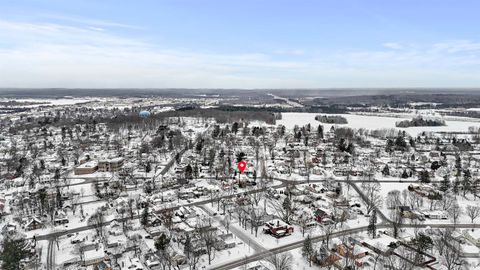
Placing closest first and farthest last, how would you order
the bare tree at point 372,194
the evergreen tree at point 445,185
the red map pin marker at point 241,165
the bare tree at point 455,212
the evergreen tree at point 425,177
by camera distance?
1. the bare tree at point 455,212
2. the bare tree at point 372,194
3. the evergreen tree at point 445,185
4. the evergreen tree at point 425,177
5. the red map pin marker at point 241,165

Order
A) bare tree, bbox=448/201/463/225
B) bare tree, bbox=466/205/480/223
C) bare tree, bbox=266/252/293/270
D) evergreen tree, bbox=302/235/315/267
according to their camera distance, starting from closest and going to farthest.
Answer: bare tree, bbox=266/252/293/270 < evergreen tree, bbox=302/235/315/267 < bare tree, bbox=448/201/463/225 < bare tree, bbox=466/205/480/223

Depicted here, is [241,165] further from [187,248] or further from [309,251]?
[309,251]

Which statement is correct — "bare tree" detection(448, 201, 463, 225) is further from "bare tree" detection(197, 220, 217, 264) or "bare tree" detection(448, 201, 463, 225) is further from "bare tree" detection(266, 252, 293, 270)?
"bare tree" detection(197, 220, 217, 264)

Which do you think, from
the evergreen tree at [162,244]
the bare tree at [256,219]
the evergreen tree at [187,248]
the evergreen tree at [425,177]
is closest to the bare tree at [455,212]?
the evergreen tree at [425,177]

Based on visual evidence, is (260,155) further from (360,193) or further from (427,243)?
(427,243)

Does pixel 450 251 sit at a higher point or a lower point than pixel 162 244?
lower

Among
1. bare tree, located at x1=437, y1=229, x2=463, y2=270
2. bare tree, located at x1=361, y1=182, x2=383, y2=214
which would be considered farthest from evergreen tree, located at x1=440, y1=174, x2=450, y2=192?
bare tree, located at x1=437, y1=229, x2=463, y2=270

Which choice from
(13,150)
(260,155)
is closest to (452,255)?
(260,155)

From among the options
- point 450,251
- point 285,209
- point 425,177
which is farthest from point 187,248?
point 425,177

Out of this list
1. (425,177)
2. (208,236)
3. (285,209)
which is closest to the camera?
(208,236)

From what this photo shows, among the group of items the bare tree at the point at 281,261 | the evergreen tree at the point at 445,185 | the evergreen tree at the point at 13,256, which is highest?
the evergreen tree at the point at 13,256

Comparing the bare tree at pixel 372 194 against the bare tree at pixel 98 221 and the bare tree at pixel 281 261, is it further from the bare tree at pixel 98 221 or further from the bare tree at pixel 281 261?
the bare tree at pixel 98 221
